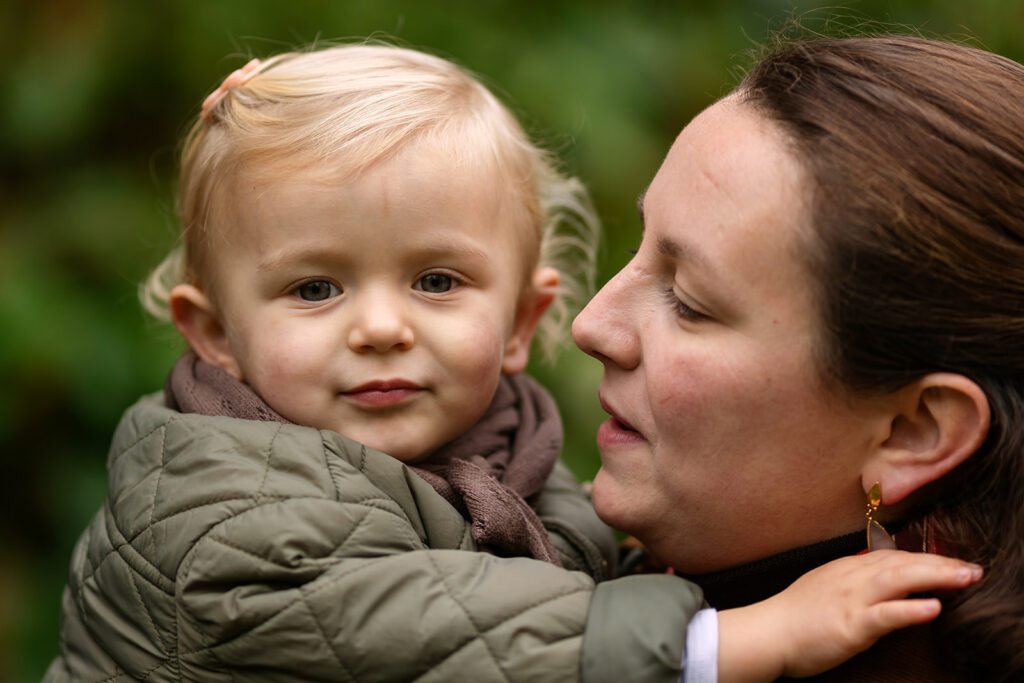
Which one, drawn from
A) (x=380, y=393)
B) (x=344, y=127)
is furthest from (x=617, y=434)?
(x=344, y=127)

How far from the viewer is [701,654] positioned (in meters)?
1.91

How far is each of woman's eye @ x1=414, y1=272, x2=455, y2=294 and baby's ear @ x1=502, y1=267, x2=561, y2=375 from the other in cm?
31

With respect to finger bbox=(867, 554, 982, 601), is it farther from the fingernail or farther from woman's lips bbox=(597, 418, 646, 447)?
woman's lips bbox=(597, 418, 646, 447)

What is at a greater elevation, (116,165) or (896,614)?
(896,614)

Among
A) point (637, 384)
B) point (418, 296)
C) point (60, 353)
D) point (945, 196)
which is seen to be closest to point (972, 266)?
point (945, 196)

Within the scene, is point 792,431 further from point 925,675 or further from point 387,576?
point 387,576

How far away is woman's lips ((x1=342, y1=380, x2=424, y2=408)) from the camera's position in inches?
91.4

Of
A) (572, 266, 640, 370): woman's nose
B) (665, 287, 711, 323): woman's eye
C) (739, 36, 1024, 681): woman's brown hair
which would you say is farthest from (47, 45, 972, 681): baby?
(665, 287, 711, 323): woman's eye

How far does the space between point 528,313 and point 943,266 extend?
1048 millimetres

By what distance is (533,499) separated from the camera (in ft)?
8.32

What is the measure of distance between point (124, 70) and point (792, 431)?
94.1 inches

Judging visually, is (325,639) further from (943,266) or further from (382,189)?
(943,266)

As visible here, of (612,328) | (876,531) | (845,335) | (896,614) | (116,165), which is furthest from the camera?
(116,165)

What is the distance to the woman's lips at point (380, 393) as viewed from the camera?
7.61 feet
